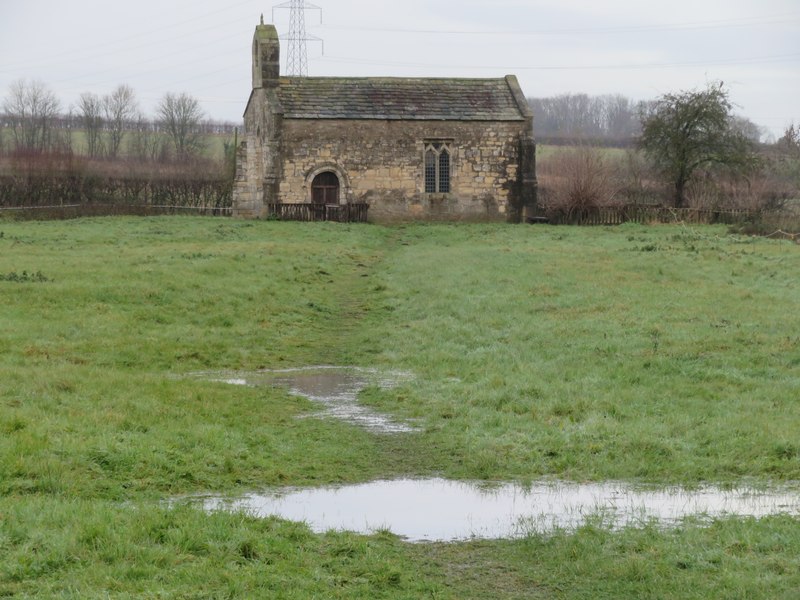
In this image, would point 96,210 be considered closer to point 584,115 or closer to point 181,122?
point 181,122

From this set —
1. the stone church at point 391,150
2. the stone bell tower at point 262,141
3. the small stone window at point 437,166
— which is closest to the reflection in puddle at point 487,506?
the stone bell tower at point 262,141

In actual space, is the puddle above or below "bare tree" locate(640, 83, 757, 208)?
below

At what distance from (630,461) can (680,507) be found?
1.33 m

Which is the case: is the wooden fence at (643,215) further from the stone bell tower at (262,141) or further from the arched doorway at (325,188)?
the stone bell tower at (262,141)

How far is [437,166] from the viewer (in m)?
45.9

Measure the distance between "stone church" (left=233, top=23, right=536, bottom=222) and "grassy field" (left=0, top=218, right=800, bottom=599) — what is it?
19053 mm

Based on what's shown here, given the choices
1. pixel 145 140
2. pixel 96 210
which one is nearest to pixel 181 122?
pixel 145 140

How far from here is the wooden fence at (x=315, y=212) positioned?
42625 millimetres

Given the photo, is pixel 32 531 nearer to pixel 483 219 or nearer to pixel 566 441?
pixel 566 441

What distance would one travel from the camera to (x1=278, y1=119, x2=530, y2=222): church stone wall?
44.7m

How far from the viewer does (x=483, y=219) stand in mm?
45906

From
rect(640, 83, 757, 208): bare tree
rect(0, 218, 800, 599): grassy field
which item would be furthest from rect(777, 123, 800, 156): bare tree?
rect(0, 218, 800, 599): grassy field

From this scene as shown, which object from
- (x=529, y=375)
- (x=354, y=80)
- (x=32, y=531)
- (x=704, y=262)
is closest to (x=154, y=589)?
(x=32, y=531)

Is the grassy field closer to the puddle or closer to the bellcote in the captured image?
the puddle
